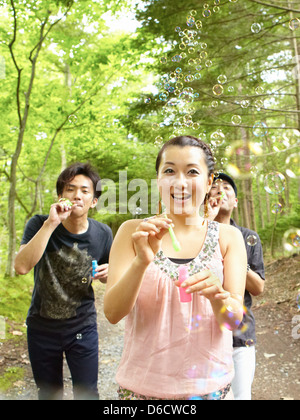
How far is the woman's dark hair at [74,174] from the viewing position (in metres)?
2.45

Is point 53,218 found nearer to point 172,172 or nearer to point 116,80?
point 172,172

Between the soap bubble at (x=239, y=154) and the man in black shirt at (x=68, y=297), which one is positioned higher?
the soap bubble at (x=239, y=154)

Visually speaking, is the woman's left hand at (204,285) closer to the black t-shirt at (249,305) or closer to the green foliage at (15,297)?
the black t-shirt at (249,305)

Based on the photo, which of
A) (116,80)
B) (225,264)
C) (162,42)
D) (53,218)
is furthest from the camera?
(116,80)

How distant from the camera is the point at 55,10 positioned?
631 centimetres

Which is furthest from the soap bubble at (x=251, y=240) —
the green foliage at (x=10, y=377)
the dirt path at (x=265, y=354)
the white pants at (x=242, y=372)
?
the green foliage at (x=10, y=377)

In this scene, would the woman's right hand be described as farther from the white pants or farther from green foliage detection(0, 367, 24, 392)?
green foliage detection(0, 367, 24, 392)

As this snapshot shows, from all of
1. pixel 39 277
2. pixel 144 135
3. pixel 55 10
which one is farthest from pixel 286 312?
pixel 55 10

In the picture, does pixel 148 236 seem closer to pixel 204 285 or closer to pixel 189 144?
pixel 204 285

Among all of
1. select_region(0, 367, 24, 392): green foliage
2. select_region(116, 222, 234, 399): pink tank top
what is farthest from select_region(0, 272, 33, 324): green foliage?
select_region(116, 222, 234, 399): pink tank top

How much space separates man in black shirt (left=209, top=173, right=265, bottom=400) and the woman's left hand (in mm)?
993

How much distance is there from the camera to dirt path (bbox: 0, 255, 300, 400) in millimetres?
3895

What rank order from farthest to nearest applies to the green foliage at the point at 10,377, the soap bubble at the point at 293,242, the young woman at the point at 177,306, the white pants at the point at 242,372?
the green foliage at the point at 10,377 → the soap bubble at the point at 293,242 → the white pants at the point at 242,372 → the young woman at the point at 177,306

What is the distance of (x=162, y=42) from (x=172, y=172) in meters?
6.75
